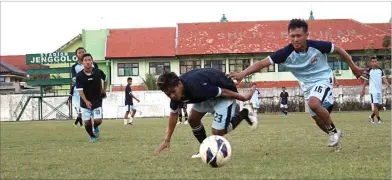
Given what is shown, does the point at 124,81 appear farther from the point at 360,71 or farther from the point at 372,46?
the point at 360,71

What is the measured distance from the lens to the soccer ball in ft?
21.9

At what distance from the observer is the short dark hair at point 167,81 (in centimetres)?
718

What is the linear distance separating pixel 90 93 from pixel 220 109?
577cm

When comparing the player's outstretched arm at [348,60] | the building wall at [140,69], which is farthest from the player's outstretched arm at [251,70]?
the building wall at [140,69]

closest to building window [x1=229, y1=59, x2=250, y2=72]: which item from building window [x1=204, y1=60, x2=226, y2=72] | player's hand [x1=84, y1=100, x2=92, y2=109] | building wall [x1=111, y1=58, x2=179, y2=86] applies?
building window [x1=204, y1=60, x2=226, y2=72]

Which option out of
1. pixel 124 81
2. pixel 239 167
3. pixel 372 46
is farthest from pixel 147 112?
pixel 239 167

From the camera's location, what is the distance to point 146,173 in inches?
260

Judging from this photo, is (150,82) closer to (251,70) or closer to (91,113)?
(91,113)

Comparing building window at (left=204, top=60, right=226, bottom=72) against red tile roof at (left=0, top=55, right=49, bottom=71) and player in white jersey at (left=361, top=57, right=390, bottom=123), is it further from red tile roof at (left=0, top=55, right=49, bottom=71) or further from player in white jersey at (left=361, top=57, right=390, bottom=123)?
red tile roof at (left=0, top=55, right=49, bottom=71)

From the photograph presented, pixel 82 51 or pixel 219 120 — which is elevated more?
pixel 82 51

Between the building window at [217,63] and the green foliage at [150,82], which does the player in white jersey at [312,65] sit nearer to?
the green foliage at [150,82]

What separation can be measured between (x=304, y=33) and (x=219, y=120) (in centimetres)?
176

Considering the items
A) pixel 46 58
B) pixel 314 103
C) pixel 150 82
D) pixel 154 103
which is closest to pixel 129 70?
pixel 150 82

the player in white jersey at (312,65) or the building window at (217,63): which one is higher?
the building window at (217,63)
